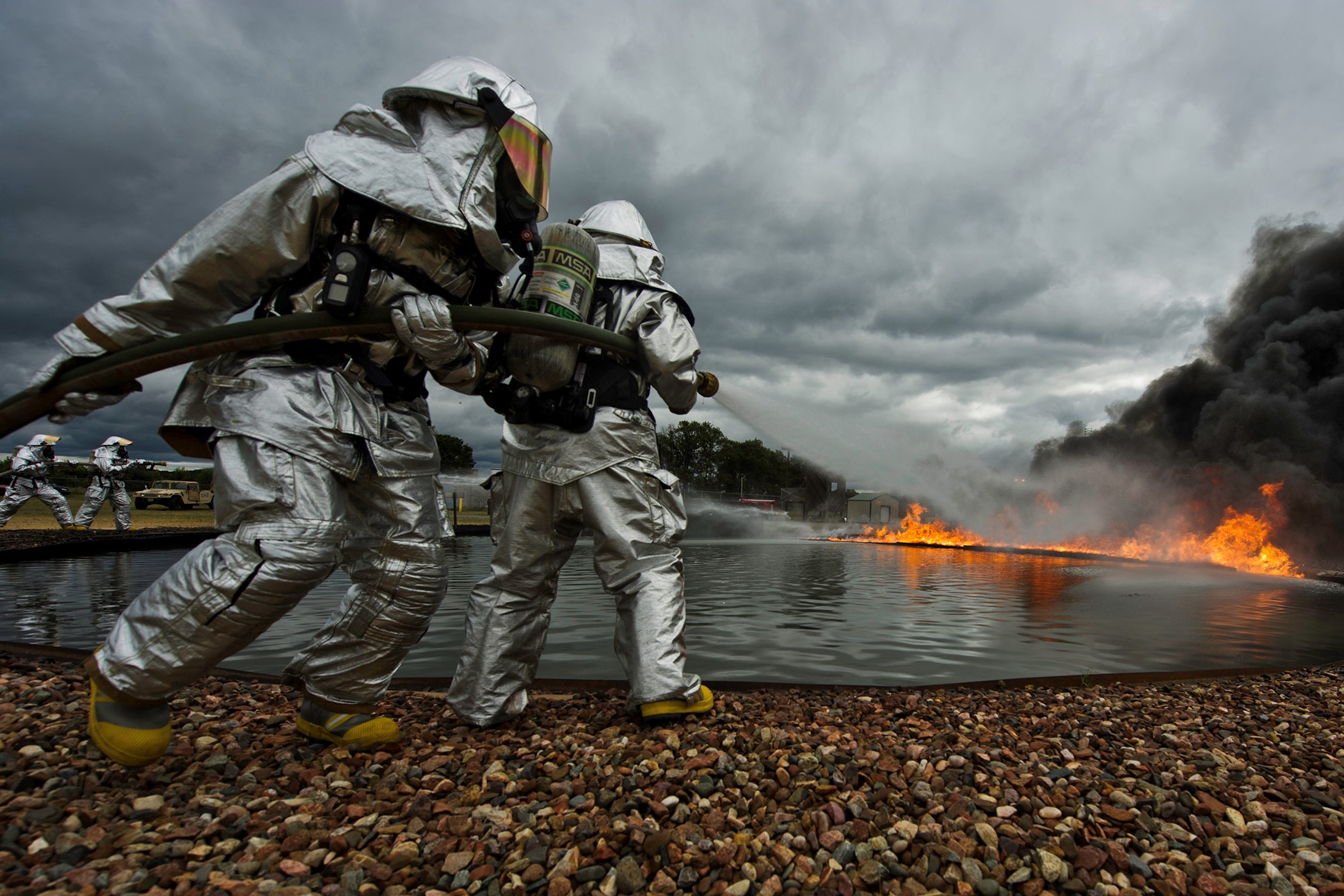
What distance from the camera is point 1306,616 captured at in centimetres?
681

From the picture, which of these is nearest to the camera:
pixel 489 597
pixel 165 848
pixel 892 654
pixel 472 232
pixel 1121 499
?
pixel 165 848

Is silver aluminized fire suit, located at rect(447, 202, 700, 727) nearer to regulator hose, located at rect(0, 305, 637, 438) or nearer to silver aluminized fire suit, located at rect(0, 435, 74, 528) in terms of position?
regulator hose, located at rect(0, 305, 637, 438)

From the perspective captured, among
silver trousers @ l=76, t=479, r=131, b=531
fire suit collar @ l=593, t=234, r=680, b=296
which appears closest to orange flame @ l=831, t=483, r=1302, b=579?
fire suit collar @ l=593, t=234, r=680, b=296

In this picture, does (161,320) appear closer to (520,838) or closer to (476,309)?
(476,309)

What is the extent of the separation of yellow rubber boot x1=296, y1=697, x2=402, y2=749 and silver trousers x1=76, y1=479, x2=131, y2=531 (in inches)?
605

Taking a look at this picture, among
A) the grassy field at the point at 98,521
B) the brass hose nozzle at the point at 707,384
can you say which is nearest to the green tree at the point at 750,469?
the grassy field at the point at 98,521

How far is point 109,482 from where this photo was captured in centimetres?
1403

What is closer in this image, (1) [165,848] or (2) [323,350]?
(1) [165,848]

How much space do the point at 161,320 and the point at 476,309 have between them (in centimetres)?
106

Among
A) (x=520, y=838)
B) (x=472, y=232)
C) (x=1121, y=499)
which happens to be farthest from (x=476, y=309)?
(x=1121, y=499)

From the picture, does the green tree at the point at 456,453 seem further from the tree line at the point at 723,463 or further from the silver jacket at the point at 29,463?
the silver jacket at the point at 29,463

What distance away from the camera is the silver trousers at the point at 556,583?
275 cm

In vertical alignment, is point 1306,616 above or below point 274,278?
below

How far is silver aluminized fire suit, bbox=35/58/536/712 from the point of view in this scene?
6.81 feet
